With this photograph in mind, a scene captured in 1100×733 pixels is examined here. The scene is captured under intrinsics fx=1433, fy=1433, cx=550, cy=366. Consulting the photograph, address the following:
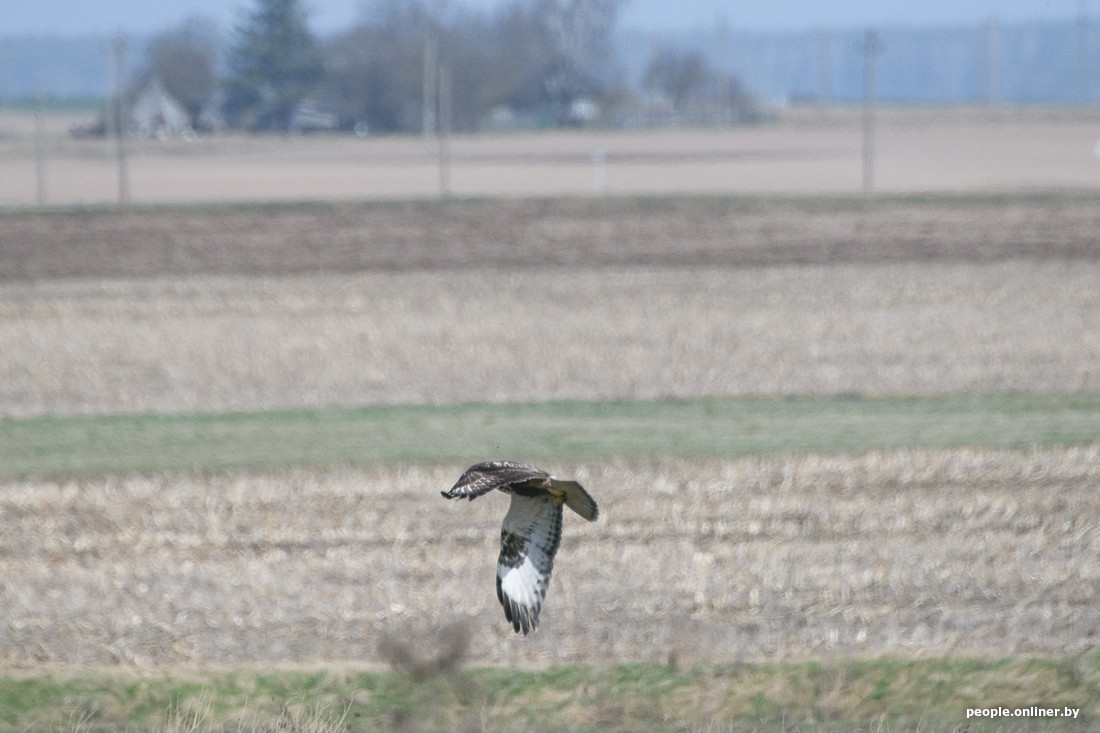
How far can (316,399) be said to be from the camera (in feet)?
57.0

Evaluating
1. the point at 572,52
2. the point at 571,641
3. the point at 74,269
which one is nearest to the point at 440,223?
the point at 74,269

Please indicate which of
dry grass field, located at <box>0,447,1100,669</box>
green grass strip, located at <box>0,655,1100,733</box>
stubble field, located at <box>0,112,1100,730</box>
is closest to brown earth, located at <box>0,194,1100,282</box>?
stubble field, located at <box>0,112,1100,730</box>

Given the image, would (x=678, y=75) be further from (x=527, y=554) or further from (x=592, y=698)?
(x=527, y=554)

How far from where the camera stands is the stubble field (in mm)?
10242

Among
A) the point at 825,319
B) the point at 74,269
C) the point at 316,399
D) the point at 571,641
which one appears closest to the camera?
the point at 571,641

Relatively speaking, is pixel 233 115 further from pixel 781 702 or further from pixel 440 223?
pixel 781 702

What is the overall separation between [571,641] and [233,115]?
303 feet

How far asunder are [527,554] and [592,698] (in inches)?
105

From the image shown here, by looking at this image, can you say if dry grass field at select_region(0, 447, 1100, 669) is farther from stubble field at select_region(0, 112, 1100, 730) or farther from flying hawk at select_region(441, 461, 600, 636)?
flying hawk at select_region(441, 461, 600, 636)

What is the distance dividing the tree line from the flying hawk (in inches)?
3081

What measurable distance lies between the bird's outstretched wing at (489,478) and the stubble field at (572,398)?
3.84 m

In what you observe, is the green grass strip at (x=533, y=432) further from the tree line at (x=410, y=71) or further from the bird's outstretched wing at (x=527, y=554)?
the tree line at (x=410, y=71)

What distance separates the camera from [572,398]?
17141mm

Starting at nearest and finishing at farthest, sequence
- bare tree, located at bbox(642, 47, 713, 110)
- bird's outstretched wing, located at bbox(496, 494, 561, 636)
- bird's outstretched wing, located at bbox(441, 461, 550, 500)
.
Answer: bird's outstretched wing, located at bbox(441, 461, 550, 500) → bird's outstretched wing, located at bbox(496, 494, 561, 636) → bare tree, located at bbox(642, 47, 713, 110)
